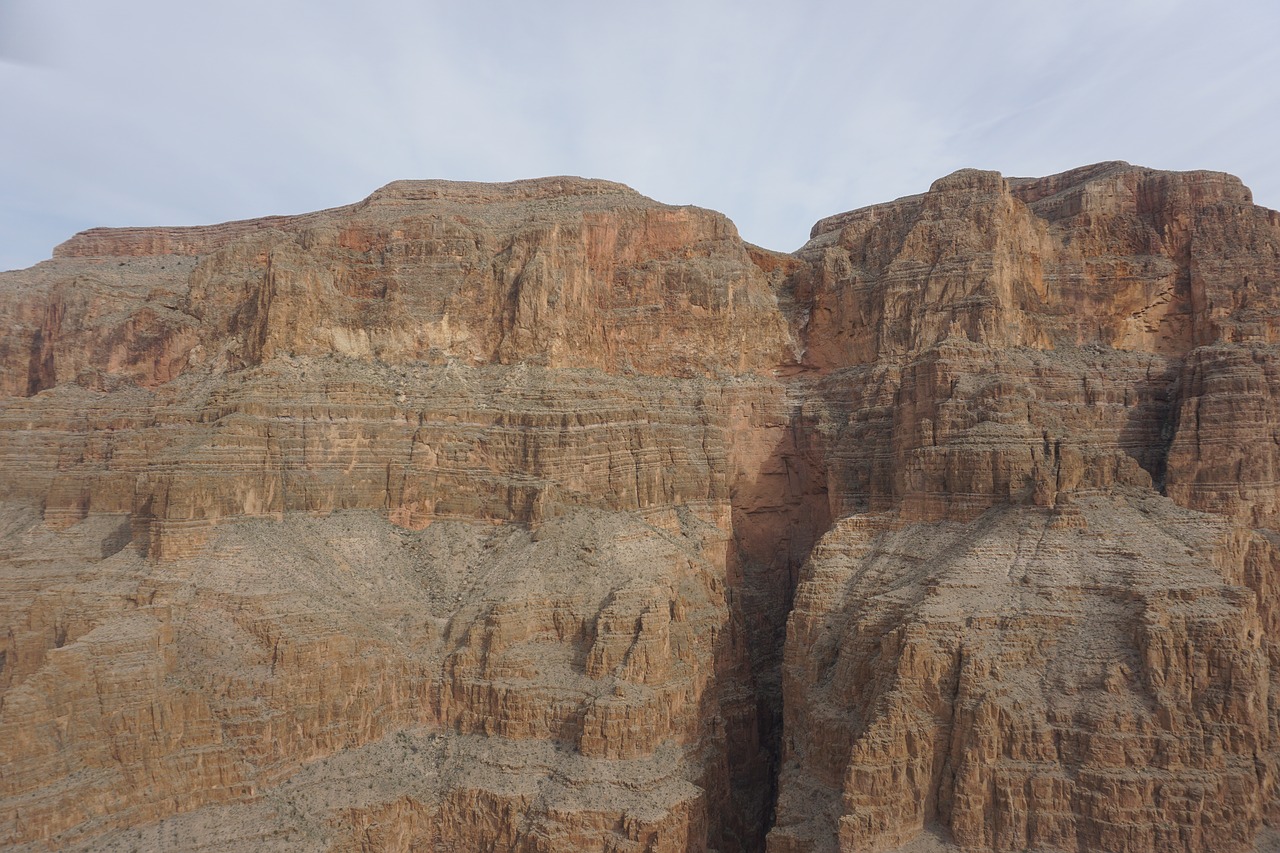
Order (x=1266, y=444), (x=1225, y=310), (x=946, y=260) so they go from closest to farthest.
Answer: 1. (x=1266, y=444)
2. (x=1225, y=310)
3. (x=946, y=260)

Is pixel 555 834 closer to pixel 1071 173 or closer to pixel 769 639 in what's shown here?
pixel 769 639

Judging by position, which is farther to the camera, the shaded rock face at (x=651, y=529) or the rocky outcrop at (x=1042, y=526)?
the shaded rock face at (x=651, y=529)

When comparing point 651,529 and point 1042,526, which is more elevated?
point 1042,526

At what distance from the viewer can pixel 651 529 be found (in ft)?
117

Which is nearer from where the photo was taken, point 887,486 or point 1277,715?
point 1277,715

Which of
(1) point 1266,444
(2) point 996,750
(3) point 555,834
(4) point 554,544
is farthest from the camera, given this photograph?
(4) point 554,544

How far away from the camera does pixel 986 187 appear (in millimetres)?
38750

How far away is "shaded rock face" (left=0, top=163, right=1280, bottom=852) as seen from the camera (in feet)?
78.3

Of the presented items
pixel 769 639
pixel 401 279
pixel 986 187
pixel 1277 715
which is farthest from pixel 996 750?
pixel 401 279

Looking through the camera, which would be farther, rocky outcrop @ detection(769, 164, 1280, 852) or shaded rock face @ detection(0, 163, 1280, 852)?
shaded rock face @ detection(0, 163, 1280, 852)

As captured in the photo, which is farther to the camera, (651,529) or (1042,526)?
(651,529)

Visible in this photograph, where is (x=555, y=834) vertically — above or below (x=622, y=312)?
below

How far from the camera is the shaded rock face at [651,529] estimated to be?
78.3 ft

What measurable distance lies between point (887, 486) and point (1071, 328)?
40.0ft
